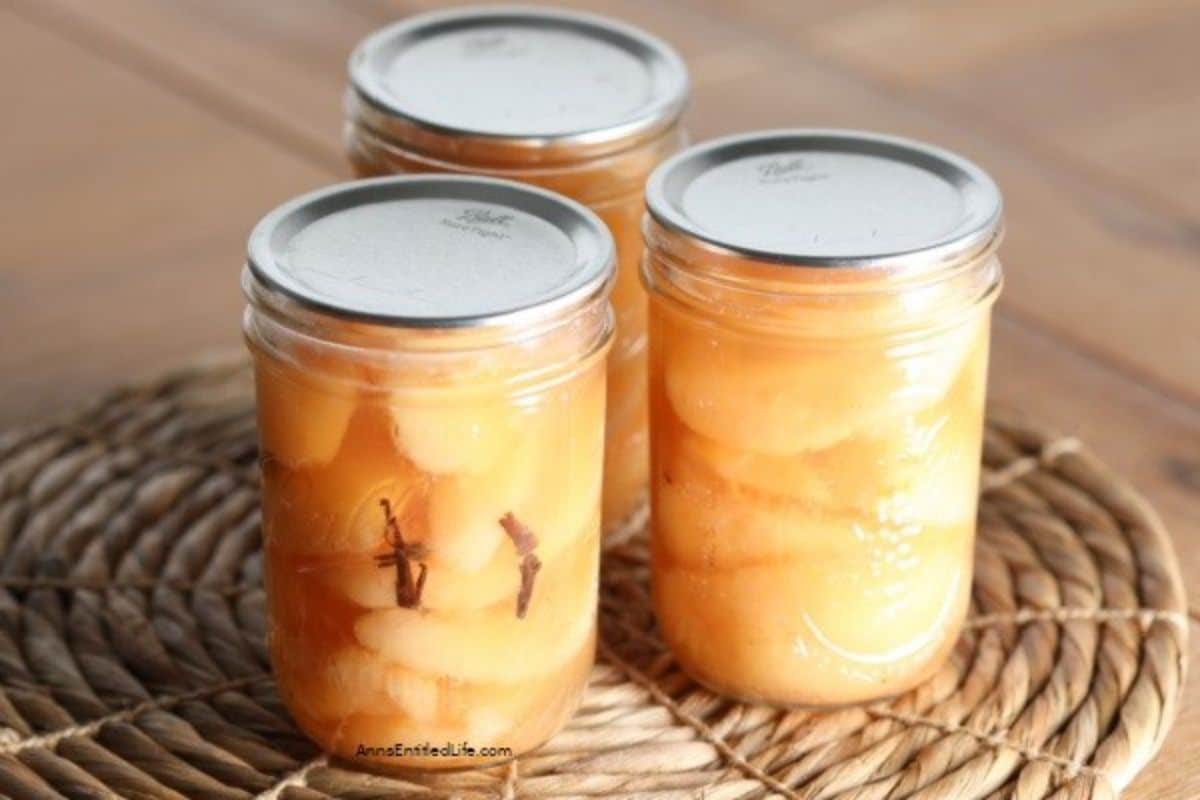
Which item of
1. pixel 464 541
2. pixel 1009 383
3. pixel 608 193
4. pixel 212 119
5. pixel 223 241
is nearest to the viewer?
pixel 464 541

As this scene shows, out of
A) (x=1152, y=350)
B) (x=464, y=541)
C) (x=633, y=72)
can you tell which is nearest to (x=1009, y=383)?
(x=1152, y=350)

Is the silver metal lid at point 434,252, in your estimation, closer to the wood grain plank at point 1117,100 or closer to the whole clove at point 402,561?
the whole clove at point 402,561

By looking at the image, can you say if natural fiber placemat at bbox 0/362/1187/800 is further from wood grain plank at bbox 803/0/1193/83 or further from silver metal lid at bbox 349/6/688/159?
wood grain plank at bbox 803/0/1193/83

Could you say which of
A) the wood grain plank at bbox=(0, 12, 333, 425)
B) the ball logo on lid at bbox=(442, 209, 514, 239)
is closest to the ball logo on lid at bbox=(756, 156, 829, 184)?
the ball logo on lid at bbox=(442, 209, 514, 239)

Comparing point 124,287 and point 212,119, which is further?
point 212,119

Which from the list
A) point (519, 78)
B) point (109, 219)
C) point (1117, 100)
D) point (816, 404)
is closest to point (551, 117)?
point (519, 78)

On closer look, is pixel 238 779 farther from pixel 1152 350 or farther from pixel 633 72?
pixel 1152 350
